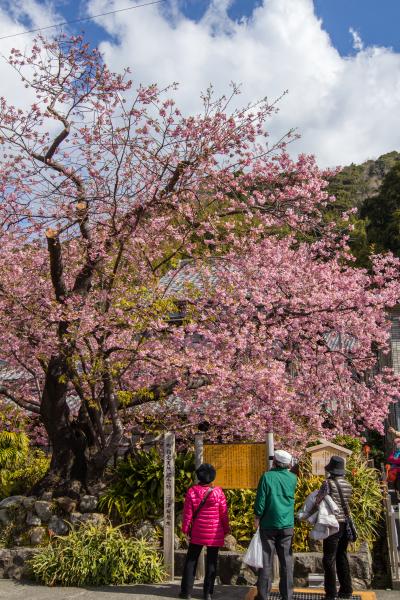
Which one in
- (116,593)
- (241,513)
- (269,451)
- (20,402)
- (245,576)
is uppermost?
(20,402)

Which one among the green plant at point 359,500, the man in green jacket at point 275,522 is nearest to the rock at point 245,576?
the green plant at point 359,500

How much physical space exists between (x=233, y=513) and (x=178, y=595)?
2.11 meters

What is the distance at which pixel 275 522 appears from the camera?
665 cm

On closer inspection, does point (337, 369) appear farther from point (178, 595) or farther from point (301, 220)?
point (178, 595)

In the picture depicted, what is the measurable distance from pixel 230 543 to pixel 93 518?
225cm

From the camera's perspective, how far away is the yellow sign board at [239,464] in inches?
336

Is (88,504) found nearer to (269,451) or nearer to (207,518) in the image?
(207,518)

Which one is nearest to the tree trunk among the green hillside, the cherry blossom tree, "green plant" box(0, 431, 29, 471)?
the cherry blossom tree

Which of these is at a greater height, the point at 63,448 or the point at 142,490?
the point at 63,448

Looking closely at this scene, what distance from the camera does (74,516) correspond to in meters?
9.73

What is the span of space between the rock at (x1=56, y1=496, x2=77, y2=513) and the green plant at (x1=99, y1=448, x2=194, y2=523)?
495 millimetres

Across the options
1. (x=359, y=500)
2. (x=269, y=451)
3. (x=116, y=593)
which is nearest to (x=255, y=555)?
(x=269, y=451)

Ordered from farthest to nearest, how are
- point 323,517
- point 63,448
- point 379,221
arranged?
point 379,221
point 63,448
point 323,517

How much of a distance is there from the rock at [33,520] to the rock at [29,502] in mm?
157
